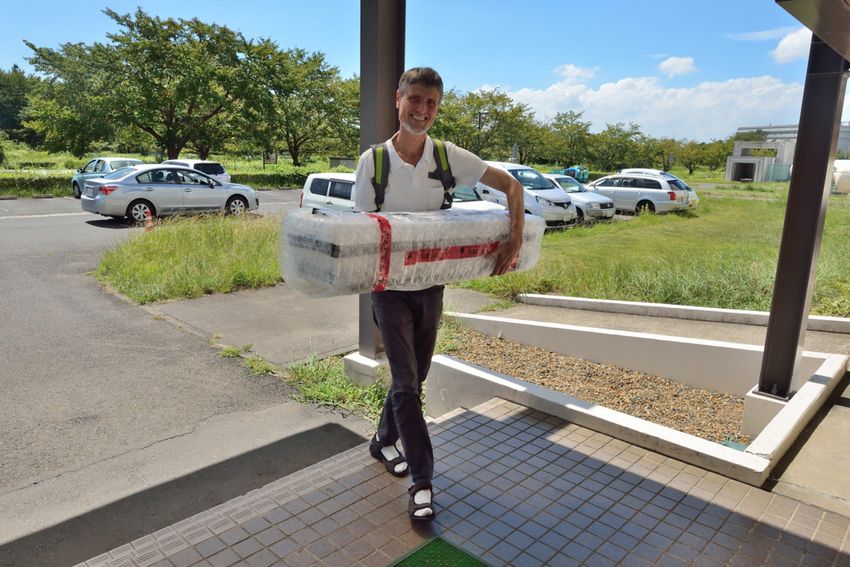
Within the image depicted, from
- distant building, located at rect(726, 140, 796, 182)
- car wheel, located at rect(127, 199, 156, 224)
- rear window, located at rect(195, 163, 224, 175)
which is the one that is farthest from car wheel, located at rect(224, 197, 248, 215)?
distant building, located at rect(726, 140, 796, 182)

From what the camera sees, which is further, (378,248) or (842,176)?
(842,176)

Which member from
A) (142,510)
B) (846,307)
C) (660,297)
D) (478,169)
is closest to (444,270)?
(478,169)

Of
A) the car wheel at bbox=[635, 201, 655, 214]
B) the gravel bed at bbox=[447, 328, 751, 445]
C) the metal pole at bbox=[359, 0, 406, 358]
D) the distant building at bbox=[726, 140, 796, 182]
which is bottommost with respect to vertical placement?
the gravel bed at bbox=[447, 328, 751, 445]

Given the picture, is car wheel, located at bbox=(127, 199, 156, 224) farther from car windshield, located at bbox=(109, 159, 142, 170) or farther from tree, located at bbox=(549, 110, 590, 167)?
tree, located at bbox=(549, 110, 590, 167)

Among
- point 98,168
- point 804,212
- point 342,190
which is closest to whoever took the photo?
point 804,212

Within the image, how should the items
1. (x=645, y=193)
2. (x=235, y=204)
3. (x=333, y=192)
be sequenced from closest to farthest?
(x=333, y=192) → (x=235, y=204) → (x=645, y=193)

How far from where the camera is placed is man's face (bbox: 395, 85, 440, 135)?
253cm

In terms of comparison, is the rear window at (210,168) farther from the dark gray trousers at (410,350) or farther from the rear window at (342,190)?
the dark gray trousers at (410,350)

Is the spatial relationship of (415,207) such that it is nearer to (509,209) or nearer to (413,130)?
(413,130)

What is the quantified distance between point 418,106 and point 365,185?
1.39 feet

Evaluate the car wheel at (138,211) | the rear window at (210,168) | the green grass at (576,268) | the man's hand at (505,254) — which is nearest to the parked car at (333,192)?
the green grass at (576,268)

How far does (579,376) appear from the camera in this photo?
5145 mm

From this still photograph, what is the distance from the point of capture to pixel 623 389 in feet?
16.0

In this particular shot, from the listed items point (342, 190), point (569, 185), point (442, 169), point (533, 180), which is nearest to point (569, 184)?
point (569, 185)
